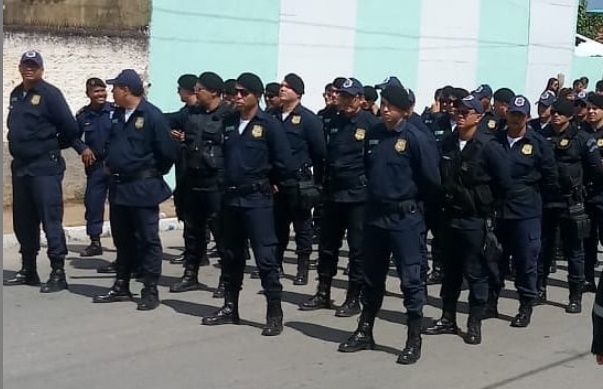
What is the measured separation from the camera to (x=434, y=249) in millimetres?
10766

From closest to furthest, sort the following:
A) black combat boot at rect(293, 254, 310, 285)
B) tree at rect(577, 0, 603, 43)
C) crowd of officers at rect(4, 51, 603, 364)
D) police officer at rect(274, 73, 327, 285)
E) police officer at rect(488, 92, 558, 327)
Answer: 1. crowd of officers at rect(4, 51, 603, 364)
2. police officer at rect(488, 92, 558, 327)
3. police officer at rect(274, 73, 327, 285)
4. black combat boot at rect(293, 254, 310, 285)
5. tree at rect(577, 0, 603, 43)

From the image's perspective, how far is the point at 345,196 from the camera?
8.94 meters

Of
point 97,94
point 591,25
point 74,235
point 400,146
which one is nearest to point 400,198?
point 400,146

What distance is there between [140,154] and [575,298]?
4.12 m

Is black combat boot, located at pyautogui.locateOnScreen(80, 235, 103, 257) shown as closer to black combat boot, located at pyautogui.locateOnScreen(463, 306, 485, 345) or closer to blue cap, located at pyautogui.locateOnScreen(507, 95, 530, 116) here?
black combat boot, located at pyautogui.locateOnScreen(463, 306, 485, 345)

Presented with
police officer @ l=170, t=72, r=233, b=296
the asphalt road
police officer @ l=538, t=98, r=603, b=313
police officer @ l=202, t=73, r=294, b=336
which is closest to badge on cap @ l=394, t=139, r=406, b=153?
police officer @ l=202, t=73, r=294, b=336

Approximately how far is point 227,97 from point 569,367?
4691 mm

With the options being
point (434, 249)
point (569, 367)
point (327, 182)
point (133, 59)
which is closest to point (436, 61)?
point (133, 59)

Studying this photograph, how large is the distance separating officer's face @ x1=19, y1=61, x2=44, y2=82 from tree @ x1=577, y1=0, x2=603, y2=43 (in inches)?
1145

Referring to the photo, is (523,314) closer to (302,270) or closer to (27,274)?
(302,270)

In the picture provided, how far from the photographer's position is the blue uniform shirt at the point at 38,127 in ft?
30.1

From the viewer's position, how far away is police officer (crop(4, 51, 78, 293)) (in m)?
9.17

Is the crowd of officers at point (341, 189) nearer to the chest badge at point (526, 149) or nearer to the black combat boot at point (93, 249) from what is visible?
the chest badge at point (526, 149)

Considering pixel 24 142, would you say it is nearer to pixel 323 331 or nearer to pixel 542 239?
pixel 323 331
